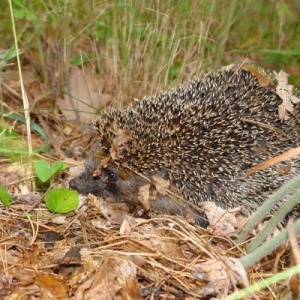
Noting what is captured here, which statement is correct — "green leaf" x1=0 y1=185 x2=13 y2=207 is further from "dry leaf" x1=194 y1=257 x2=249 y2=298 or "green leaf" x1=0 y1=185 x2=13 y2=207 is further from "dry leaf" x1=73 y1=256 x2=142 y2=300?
"dry leaf" x1=194 y1=257 x2=249 y2=298

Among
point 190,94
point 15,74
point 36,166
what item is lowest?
point 15,74

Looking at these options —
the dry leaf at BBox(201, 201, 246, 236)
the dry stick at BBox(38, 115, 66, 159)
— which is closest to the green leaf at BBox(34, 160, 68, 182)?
the dry stick at BBox(38, 115, 66, 159)

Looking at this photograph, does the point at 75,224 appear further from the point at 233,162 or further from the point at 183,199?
the point at 233,162

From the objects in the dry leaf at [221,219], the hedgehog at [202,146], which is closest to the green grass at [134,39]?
the hedgehog at [202,146]

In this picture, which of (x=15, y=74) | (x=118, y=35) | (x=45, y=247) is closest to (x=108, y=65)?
(x=118, y=35)

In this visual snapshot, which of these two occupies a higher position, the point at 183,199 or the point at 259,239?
the point at 259,239

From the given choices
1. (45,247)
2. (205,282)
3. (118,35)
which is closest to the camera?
(205,282)
